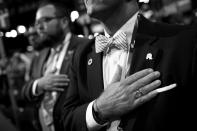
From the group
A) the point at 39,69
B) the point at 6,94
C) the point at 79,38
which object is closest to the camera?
the point at 79,38

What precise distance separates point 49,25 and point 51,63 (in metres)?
0.52

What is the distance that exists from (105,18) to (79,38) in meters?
1.44

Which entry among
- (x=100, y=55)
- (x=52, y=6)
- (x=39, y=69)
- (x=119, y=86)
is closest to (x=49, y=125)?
(x=39, y=69)

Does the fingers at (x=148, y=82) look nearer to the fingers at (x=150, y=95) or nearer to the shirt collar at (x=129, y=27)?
the fingers at (x=150, y=95)

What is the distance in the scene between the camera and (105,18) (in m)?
2.16

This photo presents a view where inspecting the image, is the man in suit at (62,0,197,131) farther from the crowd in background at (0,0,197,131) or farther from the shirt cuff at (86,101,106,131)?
the crowd in background at (0,0,197,131)

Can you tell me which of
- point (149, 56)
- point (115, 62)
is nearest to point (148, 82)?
point (149, 56)

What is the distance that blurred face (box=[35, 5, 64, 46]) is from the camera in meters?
4.29

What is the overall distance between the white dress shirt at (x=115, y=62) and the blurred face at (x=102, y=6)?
5.0 inches

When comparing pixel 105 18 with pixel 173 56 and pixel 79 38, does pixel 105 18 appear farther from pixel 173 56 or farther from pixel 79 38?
pixel 79 38

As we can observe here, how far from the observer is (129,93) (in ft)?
5.94

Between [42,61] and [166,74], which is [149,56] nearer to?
[166,74]

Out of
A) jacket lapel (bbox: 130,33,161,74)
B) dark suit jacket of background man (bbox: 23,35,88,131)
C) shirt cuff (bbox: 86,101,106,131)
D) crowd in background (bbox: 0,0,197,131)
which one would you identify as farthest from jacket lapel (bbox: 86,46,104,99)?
crowd in background (bbox: 0,0,197,131)

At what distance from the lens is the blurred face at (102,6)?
2086 mm
